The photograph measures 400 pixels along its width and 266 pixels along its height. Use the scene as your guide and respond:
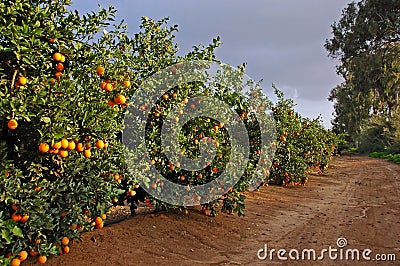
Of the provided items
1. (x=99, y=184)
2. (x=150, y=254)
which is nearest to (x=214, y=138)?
(x=150, y=254)

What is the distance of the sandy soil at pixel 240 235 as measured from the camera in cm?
406

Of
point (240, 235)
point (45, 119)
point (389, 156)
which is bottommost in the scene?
point (240, 235)

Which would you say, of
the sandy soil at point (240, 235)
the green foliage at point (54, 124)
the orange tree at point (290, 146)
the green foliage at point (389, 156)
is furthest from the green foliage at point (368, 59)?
the green foliage at point (54, 124)

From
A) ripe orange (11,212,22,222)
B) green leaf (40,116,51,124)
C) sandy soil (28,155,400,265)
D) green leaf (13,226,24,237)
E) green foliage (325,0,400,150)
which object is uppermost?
green foliage (325,0,400,150)

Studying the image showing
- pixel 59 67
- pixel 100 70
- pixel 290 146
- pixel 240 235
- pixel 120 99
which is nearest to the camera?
pixel 59 67

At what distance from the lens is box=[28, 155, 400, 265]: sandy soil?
160 inches

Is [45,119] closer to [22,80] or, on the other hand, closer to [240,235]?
[22,80]

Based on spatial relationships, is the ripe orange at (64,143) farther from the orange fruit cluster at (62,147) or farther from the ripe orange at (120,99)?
the ripe orange at (120,99)

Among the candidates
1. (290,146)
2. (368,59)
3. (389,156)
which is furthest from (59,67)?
(368,59)

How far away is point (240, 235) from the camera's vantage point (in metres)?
5.18

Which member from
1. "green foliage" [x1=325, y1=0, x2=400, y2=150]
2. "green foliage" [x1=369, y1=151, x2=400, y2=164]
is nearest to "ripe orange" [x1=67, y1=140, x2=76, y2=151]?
"green foliage" [x1=369, y1=151, x2=400, y2=164]

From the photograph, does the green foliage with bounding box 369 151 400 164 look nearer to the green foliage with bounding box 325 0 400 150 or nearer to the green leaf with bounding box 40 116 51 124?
the green foliage with bounding box 325 0 400 150

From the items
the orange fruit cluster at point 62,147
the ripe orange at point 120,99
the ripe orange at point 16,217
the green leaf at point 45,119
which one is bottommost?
the ripe orange at point 16,217

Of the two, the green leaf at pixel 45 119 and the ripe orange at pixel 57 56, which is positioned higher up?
the ripe orange at pixel 57 56
